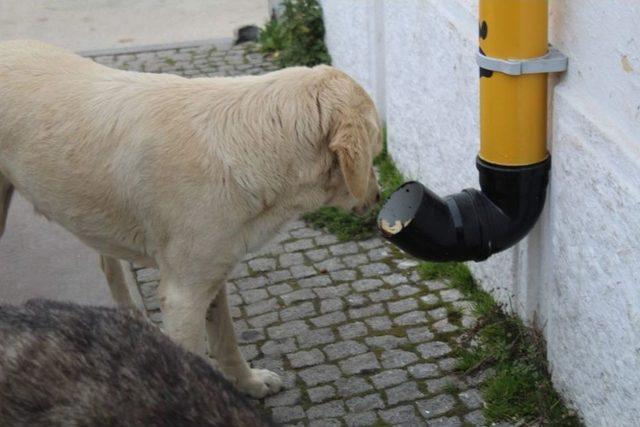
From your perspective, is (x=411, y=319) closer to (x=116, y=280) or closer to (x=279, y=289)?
(x=279, y=289)

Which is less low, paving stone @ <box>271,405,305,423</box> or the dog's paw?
the dog's paw

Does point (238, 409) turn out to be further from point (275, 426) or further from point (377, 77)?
point (377, 77)

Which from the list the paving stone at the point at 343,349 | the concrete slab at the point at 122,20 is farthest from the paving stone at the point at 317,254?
the concrete slab at the point at 122,20

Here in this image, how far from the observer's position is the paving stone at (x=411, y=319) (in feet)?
17.7

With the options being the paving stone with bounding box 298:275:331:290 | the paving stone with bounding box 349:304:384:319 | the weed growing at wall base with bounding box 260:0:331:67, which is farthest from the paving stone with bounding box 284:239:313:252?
the weed growing at wall base with bounding box 260:0:331:67

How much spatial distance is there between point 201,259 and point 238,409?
1.60m

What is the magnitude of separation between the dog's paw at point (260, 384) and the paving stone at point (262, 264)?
48.8 inches

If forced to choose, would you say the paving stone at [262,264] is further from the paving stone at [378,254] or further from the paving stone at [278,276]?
the paving stone at [378,254]

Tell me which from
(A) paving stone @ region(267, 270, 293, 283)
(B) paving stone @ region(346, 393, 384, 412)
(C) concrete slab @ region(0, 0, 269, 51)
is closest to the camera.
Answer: (B) paving stone @ region(346, 393, 384, 412)

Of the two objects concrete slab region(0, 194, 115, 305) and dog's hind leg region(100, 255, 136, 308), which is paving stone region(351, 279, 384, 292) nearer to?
dog's hind leg region(100, 255, 136, 308)

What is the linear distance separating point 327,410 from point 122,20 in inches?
287

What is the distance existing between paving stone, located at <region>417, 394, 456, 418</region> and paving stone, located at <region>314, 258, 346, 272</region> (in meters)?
1.41

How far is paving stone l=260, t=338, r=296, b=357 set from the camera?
17.3 feet

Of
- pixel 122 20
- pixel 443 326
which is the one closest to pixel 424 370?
pixel 443 326
